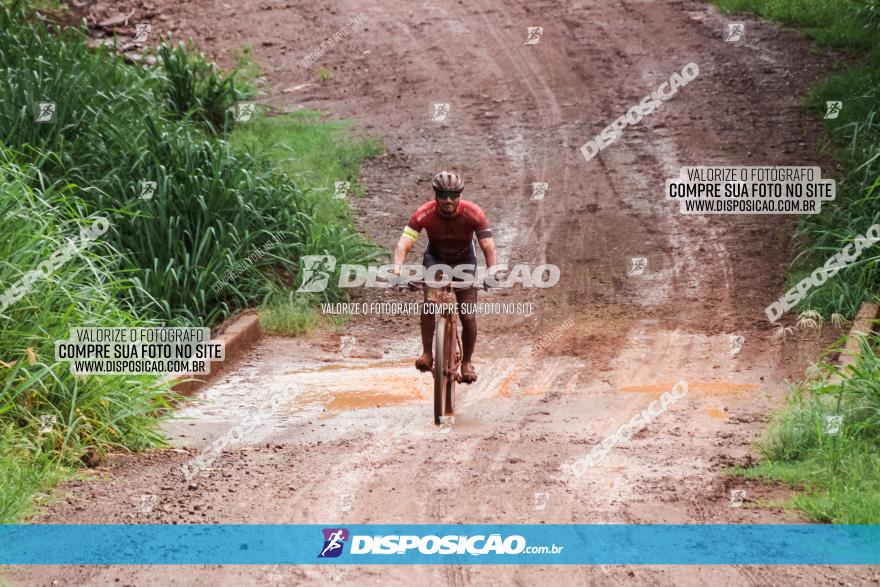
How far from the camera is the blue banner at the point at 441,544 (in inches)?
256

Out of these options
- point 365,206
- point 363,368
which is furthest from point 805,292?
point 365,206

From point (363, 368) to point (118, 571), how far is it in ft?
20.2

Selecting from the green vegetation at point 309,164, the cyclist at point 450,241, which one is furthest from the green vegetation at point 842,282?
the green vegetation at point 309,164

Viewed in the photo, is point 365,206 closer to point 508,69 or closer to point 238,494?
point 508,69

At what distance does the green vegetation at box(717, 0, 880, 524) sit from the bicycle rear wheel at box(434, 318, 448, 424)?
2.67 meters

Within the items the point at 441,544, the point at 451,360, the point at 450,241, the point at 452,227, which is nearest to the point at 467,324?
the point at 451,360

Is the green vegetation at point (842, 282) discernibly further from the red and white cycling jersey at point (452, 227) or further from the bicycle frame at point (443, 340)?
the red and white cycling jersey at point (452, 227)

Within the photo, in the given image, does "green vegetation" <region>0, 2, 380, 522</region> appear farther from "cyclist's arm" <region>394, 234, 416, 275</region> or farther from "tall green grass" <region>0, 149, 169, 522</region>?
"cyclist's arm" <region>394, 234, 416, 275</region>

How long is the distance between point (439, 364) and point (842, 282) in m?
5.94

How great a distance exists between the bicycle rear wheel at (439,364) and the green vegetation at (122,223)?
7.63 feet

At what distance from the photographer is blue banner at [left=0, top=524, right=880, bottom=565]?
21.3 feet

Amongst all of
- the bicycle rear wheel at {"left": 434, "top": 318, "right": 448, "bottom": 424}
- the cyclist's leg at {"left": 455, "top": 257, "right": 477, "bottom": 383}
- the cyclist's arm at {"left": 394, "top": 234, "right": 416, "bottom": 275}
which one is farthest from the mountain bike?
the cyclist's arm at {"left": 394, "top": 234, "right": 416, "bottom": 275}

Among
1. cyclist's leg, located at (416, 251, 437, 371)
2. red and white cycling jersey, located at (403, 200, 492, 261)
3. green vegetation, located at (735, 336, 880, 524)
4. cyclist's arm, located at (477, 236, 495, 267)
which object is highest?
red and white cycling jersey, located at (403, 200, 492, 261)

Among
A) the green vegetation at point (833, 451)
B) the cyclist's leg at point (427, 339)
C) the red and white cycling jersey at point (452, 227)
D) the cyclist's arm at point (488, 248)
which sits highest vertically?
the red and white cycling jersey at point (452, 227)
